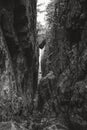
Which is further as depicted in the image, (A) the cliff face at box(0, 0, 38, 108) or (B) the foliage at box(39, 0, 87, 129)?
(A) the cliff face at box(0, 0, 38, 108)

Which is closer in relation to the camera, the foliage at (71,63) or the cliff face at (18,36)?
the foliage at (71,63)

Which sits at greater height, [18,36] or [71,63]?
[18,36]

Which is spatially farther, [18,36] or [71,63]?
[18,36]

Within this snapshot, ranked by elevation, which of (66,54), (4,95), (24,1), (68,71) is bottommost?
(4,95)

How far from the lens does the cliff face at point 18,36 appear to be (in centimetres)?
1205

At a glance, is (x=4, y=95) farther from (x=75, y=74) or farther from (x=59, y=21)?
(x=59, y=21)

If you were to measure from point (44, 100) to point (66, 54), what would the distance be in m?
5.27

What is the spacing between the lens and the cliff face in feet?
39.5

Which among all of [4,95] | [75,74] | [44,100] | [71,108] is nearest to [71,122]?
[71,108]

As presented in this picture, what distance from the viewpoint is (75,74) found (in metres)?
10.8

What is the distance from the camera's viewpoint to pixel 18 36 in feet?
45.9

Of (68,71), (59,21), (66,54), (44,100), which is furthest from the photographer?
(44,100)

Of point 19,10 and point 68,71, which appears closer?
point 68,71

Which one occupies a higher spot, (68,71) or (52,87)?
(68,71)
